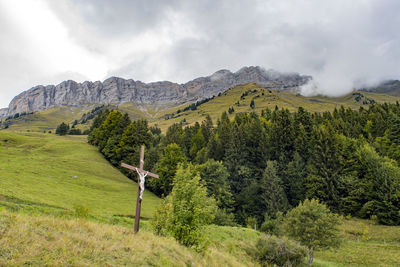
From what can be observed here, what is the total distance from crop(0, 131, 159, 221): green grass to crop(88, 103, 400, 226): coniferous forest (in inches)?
443

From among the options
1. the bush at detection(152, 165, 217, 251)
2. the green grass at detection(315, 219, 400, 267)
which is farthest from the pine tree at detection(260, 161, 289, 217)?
the bush at detection(152, 165, 217, 251)

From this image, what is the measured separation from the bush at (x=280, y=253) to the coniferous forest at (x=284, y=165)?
1958 centimetres

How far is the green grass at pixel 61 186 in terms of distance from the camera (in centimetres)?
2156

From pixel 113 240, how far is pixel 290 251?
1589 centimetres

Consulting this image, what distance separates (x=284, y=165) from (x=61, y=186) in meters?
54.5

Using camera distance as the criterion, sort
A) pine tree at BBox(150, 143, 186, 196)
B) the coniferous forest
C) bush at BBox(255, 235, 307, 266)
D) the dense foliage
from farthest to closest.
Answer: pine tree at BBox(150, 143, 186, 196) < the coniferous forest < the dense foliage < bush at BBox(255, 235, 307, 266)

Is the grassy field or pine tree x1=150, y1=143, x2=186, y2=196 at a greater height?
the grassy field

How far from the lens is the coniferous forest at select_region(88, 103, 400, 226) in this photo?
4903cm

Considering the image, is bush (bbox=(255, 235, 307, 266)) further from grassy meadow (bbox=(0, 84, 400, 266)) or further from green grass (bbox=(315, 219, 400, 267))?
green grass (bbox=(315, 219, 400, 267))

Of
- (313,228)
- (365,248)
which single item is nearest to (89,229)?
(313,228)

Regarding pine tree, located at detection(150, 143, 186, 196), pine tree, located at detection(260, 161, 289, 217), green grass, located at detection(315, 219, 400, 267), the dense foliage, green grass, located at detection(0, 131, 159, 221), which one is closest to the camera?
green grass, located at detection(0, 131, 159, 221)

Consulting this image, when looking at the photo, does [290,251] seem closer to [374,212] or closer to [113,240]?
[113,240]

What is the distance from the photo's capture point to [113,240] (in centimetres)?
986

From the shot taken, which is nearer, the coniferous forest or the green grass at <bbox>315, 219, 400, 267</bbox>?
the green grass at <bbox>315, 219, 400, 267</bbox>
